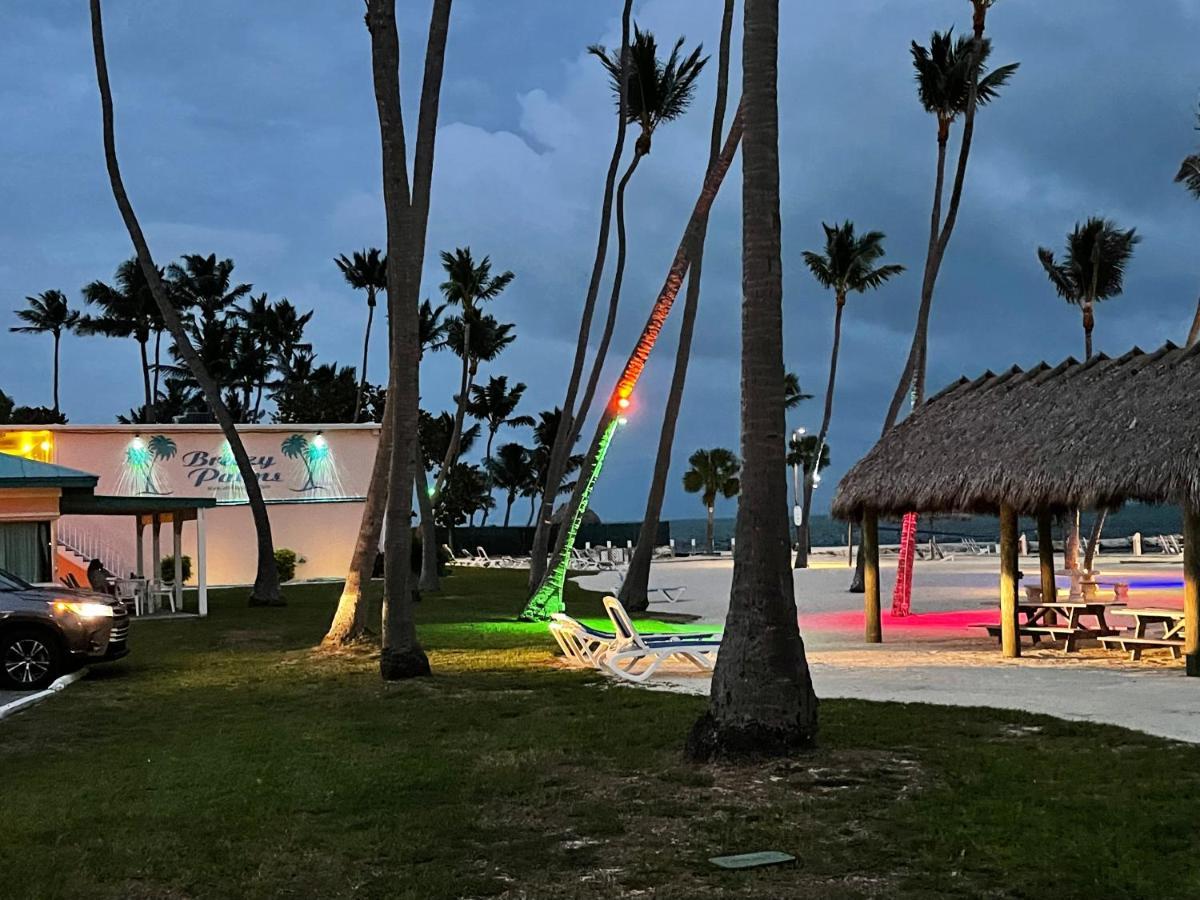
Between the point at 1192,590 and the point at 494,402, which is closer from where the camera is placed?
the point at 1192,590

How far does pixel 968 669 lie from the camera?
14.2 meters

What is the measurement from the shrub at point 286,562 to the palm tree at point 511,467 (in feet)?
103

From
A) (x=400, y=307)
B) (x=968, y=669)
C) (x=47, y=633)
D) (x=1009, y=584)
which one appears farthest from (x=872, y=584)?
(x=47, y=633)

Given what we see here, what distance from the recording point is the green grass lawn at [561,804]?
5.82m

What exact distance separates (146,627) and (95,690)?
30.7ft

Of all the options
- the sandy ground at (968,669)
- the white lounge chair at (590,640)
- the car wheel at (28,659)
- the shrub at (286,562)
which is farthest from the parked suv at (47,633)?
the shrub at (286,562)

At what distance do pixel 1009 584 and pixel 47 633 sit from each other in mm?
10936

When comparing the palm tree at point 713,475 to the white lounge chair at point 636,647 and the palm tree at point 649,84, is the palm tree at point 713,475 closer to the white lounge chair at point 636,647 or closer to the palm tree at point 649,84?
the palm tree at point 649,84

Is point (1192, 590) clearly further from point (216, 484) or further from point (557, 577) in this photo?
point (216, 484)

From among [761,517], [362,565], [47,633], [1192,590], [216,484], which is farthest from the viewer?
[216,484]

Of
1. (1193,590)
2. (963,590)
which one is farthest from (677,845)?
(963,590)

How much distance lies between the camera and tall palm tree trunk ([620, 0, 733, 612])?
23.9m

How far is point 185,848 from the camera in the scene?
6562 millimetres

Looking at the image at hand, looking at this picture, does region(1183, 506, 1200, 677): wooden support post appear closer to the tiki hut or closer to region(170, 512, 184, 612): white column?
the tiki hut
